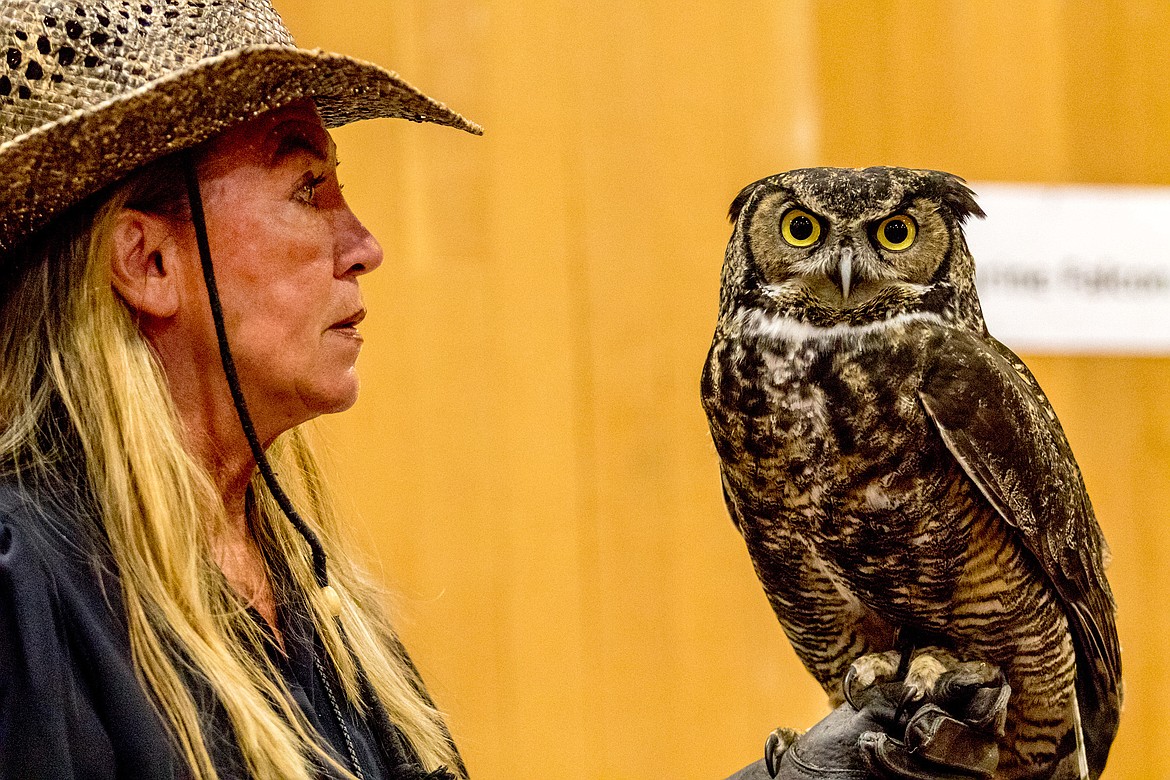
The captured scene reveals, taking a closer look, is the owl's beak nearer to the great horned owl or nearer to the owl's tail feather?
the great horned owl

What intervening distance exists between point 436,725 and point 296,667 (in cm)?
20

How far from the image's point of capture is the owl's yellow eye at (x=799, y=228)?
3.23 feet

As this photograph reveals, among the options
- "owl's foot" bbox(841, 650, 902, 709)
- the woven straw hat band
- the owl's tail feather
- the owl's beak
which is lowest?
the owl's tail feather

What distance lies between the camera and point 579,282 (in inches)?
72.4

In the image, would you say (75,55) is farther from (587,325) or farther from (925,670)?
(587,325)

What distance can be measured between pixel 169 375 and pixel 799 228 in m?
0.55

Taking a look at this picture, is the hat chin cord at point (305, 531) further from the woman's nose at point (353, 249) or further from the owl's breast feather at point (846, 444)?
the owl's breast feather at point (846, 444)

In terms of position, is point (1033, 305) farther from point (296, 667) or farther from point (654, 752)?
point (296, 667)

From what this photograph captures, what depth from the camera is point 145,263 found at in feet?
3.15

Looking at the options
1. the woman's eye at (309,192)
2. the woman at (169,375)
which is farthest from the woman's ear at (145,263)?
the woman's eye at (309,192)

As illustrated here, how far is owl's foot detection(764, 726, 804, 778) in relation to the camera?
3.51 ft

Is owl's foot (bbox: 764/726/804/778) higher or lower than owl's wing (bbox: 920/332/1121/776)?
lower

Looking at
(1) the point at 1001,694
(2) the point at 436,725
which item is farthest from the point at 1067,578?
(2) the point at 436,725

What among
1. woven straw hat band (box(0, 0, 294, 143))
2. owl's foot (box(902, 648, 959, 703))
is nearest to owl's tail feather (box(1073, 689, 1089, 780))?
owl's foot (box(902, 648, 959, 703))
